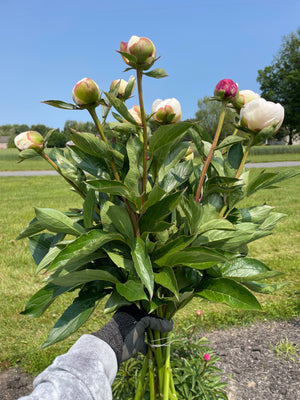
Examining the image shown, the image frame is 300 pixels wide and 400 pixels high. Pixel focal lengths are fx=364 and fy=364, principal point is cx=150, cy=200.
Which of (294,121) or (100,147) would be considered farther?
(294,121)

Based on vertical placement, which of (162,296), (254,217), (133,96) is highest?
(133,96)

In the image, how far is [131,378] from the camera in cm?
153

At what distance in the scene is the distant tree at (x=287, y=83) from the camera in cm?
2551

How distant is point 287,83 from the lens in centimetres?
2616

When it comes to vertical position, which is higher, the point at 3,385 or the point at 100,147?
the point at 100,147

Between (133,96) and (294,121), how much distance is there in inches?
1101

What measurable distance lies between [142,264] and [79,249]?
128 mm

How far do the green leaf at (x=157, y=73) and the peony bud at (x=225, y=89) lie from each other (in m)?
0.15

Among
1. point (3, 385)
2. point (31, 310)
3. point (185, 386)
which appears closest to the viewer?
point (31, 310)

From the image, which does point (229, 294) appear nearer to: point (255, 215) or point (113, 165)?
point (255, 215)

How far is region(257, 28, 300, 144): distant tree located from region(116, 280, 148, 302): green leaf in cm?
2681

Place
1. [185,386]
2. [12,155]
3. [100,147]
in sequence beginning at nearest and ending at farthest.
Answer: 1. [100,147]
2. [185,386]
3. [12,155]

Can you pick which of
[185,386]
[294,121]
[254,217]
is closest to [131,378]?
[185,386]

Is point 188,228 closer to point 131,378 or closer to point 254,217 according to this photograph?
point 254,217
